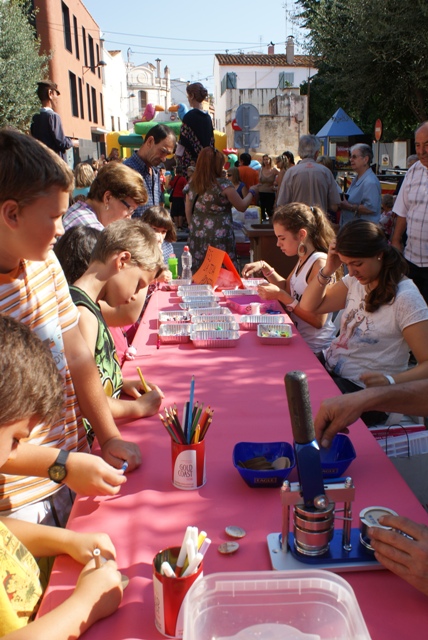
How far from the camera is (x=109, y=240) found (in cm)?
225

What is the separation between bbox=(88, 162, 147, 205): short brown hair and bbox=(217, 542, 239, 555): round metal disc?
2389 millimetres

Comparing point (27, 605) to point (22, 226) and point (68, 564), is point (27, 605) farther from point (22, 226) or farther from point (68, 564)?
point (22, 226)

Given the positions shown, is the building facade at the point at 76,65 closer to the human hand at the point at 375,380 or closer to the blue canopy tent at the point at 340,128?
the blue canopy tent at the point at 340,128

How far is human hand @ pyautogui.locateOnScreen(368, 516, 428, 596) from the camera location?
1.12 meters

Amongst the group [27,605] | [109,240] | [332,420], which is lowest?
[27,605]

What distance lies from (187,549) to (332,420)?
736mm

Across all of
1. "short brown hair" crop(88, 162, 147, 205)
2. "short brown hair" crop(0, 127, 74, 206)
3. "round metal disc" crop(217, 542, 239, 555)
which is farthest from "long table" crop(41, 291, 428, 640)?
"short brown hair" crop(88, 162, 147, 205)

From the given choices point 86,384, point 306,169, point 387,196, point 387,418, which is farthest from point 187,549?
point 387,196

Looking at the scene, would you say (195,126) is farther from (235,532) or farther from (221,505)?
(235,532)

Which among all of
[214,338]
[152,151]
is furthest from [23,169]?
[152,151]

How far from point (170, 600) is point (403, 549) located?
18.2 inches

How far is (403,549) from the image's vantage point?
115 centimetres

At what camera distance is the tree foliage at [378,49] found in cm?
984

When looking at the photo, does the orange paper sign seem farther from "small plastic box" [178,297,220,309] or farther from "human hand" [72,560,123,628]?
"human hand" [72,560,123,628]
